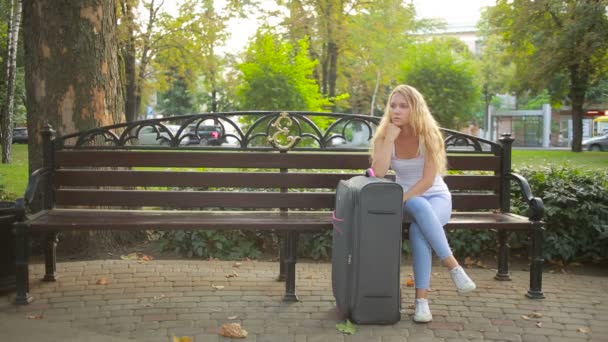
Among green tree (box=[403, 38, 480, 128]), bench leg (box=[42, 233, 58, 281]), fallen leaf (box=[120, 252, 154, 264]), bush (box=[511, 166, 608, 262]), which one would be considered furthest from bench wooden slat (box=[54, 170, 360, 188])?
green tree (box=[403, 38, 480, 128])

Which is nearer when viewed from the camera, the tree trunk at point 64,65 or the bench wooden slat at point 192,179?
the bench wooden slat at point 192,179

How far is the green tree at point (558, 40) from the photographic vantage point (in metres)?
25.4

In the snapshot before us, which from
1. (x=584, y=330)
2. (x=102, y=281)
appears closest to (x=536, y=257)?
(x=584, y=330)

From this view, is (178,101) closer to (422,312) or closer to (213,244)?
(213,244)

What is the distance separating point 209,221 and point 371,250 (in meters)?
1.30

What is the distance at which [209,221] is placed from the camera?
15.1ft

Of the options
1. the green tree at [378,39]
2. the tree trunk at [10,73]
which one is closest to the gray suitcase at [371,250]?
the tree trunk at [10,73]

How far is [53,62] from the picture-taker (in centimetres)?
574

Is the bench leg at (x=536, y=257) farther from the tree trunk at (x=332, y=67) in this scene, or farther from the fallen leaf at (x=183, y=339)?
the tree trunk at (x=332, y=67)

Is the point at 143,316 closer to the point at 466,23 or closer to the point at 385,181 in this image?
the point at 385,181

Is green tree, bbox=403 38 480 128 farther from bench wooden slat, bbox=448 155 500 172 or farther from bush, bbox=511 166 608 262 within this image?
bench wooden slat, bbox=448 155 500 172

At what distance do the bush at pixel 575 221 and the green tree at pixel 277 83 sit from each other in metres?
10.1

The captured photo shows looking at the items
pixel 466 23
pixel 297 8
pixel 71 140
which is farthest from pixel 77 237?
pixel 466 23

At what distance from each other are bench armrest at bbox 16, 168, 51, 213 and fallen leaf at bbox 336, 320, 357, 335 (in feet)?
7.61
